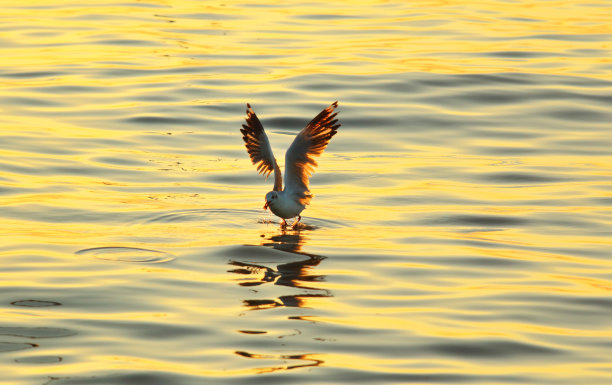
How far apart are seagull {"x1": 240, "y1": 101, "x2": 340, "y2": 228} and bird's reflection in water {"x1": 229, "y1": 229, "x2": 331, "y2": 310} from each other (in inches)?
31.0

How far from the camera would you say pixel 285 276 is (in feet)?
30.7

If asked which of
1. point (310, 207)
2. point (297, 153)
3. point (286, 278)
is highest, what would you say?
point (297, 153)

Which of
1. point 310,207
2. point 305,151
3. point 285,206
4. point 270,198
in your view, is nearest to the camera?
point 270,198

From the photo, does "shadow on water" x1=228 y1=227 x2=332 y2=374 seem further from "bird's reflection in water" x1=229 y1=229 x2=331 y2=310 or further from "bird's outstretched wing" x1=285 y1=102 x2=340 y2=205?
"bird's outstretched wing" x1=285 y1=102 x2=340 y2=205

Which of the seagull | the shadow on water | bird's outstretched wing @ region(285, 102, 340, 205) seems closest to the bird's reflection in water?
the shadow on water

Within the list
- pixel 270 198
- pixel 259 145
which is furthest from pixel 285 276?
pixel 259 145

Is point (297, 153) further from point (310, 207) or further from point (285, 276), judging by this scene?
point (285, 276)

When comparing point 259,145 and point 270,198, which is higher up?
point 259,145

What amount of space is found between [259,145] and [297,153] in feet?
1.40

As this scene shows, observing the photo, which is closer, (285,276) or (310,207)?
(285,276)

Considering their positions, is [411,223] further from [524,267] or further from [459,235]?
[524,267]

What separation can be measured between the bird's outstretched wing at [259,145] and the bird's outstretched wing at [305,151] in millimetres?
129

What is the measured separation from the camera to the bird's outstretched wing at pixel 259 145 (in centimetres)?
1130

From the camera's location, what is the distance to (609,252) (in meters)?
10.0
